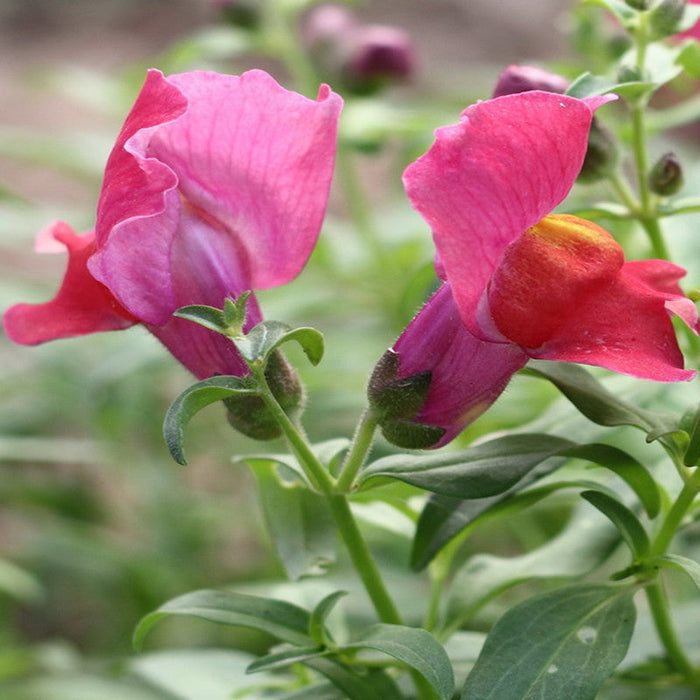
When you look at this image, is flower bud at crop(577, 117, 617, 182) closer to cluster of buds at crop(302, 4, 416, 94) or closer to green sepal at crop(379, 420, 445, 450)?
green sepal at crop(379, 420, 445, 450)

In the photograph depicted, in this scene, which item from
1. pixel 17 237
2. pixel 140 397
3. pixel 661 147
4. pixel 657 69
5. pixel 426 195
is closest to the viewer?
pixel 426 195

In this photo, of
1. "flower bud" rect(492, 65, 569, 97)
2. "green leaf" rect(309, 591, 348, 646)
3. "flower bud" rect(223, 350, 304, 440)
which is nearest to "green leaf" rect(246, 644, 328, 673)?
"green leaf" rect(309, 591, 348, 646)

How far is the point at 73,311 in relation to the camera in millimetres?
644

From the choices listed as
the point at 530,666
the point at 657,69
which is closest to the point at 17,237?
the point at 657,69

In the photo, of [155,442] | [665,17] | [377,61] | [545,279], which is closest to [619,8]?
[665,17]

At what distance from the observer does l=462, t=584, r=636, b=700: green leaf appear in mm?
569

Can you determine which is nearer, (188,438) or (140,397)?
(140,397)

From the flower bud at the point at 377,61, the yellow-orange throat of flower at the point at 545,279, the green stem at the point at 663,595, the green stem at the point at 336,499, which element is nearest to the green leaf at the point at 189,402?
the green stem at the point at 336,499

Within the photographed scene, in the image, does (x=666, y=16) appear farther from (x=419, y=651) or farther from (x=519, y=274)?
(x=419, y=651)

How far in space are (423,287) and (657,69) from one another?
0.21 meters

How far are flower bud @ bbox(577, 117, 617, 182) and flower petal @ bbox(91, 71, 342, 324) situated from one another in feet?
0.68

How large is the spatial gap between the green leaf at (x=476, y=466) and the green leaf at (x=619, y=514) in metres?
0.03

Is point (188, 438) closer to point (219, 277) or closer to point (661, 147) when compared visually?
point (661, 147)

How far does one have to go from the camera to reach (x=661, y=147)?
1.79 meters
